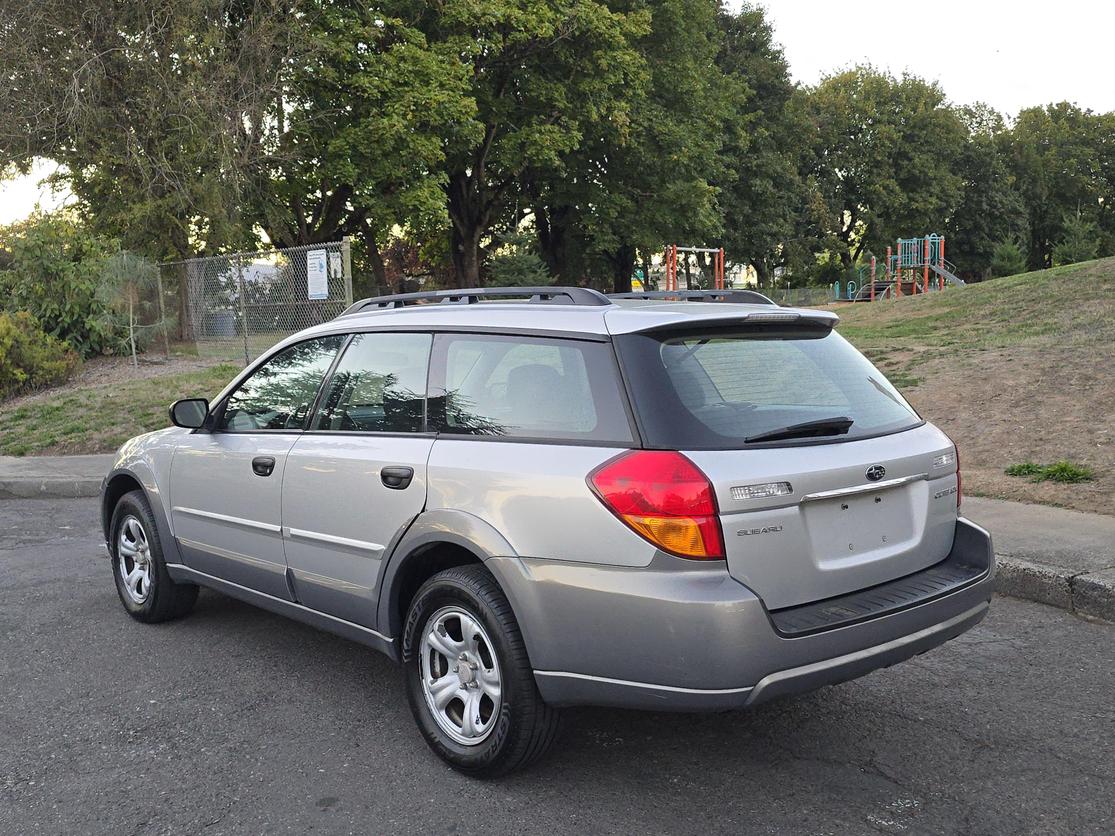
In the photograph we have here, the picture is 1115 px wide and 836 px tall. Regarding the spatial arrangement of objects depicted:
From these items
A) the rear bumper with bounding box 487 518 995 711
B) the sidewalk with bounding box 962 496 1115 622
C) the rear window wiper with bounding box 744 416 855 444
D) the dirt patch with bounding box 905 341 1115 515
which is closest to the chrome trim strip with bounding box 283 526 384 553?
the rear bumper with bounding box 487 518 995 711

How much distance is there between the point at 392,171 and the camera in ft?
84.6

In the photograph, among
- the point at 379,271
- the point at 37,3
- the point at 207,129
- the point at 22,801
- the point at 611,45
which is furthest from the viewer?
the point at 379,271

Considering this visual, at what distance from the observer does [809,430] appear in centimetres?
343

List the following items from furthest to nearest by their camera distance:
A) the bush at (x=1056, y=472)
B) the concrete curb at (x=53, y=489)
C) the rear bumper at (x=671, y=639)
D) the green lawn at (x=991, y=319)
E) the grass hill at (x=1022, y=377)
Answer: the green lawn at (x=991, y=319) → the concrete curb at (x=53, y=489) → the grass hill at (x=1022, y=377) → the bush at (x=1056, y=472) → the rear bumper at (x=671, y=639)

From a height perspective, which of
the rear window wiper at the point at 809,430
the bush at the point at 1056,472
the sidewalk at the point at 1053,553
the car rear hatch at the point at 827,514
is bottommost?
the sidewalk at the point at 1053,553

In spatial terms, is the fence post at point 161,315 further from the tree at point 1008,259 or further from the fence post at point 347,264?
the tree at point 1008,259

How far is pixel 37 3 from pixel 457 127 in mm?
9765

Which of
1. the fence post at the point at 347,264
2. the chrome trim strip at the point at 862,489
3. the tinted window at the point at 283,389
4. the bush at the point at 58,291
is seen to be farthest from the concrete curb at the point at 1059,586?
the bush at the point at 58,291

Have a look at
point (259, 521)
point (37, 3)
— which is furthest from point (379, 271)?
point (259, 521)

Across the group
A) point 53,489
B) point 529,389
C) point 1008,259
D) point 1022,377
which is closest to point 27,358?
point 53,489

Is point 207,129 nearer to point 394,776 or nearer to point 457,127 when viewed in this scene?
point 457,127

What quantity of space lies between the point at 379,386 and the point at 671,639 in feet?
5.82

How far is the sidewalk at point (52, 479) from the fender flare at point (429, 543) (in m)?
7.35

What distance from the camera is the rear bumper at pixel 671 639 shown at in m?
3.04
